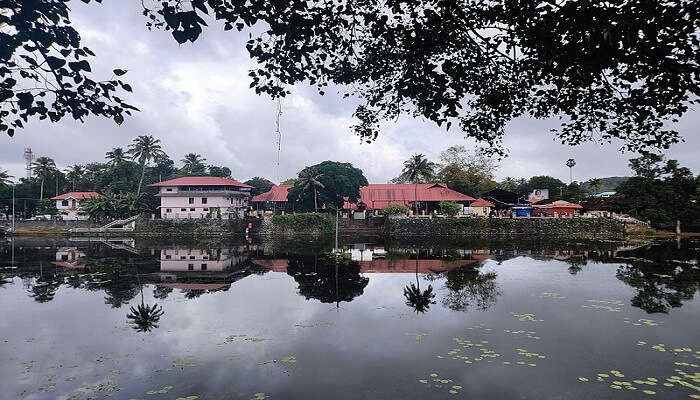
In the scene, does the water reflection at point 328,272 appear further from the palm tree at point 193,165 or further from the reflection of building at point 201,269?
the palm tree at point 193,165

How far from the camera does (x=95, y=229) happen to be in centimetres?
5300

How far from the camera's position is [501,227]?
4728 centimetres

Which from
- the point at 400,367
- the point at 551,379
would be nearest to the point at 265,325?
the point at 400,367

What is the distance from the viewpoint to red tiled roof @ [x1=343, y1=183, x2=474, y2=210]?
55700mm

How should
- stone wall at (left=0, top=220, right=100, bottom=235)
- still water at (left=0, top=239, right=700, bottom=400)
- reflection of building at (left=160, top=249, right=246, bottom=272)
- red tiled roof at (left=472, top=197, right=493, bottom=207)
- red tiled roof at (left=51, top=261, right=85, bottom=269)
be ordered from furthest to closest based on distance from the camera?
red tiled roof at (left=472, top=197, right=493, bottom=207) < stone wall at (left=0, top=220, right=100, bottom=235) < reflection of building at (left=160, top=249, right=246, bottom=272) < red tiled roof at (left=51, top=261, right=85, bottom=269) < still water at (left=0, top=239, right=700, bottom=400)

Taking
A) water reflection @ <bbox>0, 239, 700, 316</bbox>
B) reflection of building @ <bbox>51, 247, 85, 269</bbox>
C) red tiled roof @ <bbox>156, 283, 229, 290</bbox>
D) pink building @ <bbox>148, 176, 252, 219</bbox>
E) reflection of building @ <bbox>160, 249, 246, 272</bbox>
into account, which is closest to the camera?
water reflection @ <bbox>0, 239, 700, 316</bbox>

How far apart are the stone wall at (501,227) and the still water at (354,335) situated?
2623 cm

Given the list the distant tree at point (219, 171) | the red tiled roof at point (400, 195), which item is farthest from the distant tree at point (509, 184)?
the distant tree at point (219, 171)

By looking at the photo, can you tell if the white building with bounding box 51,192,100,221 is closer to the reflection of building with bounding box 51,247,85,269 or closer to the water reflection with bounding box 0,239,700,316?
the water reflection with bounding box 0,239,700,316

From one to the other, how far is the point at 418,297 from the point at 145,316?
9.19 meters

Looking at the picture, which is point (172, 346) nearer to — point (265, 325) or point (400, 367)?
point (265, 325)

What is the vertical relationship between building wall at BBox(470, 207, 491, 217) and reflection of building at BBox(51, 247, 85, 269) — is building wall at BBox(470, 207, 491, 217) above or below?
above

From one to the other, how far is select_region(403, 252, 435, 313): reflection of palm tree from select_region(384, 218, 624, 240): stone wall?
3047cm

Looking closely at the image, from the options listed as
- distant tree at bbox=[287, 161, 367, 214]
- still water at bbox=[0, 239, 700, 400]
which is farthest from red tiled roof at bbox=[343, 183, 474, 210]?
still water at bbox=[0, 239, 700, 400]
